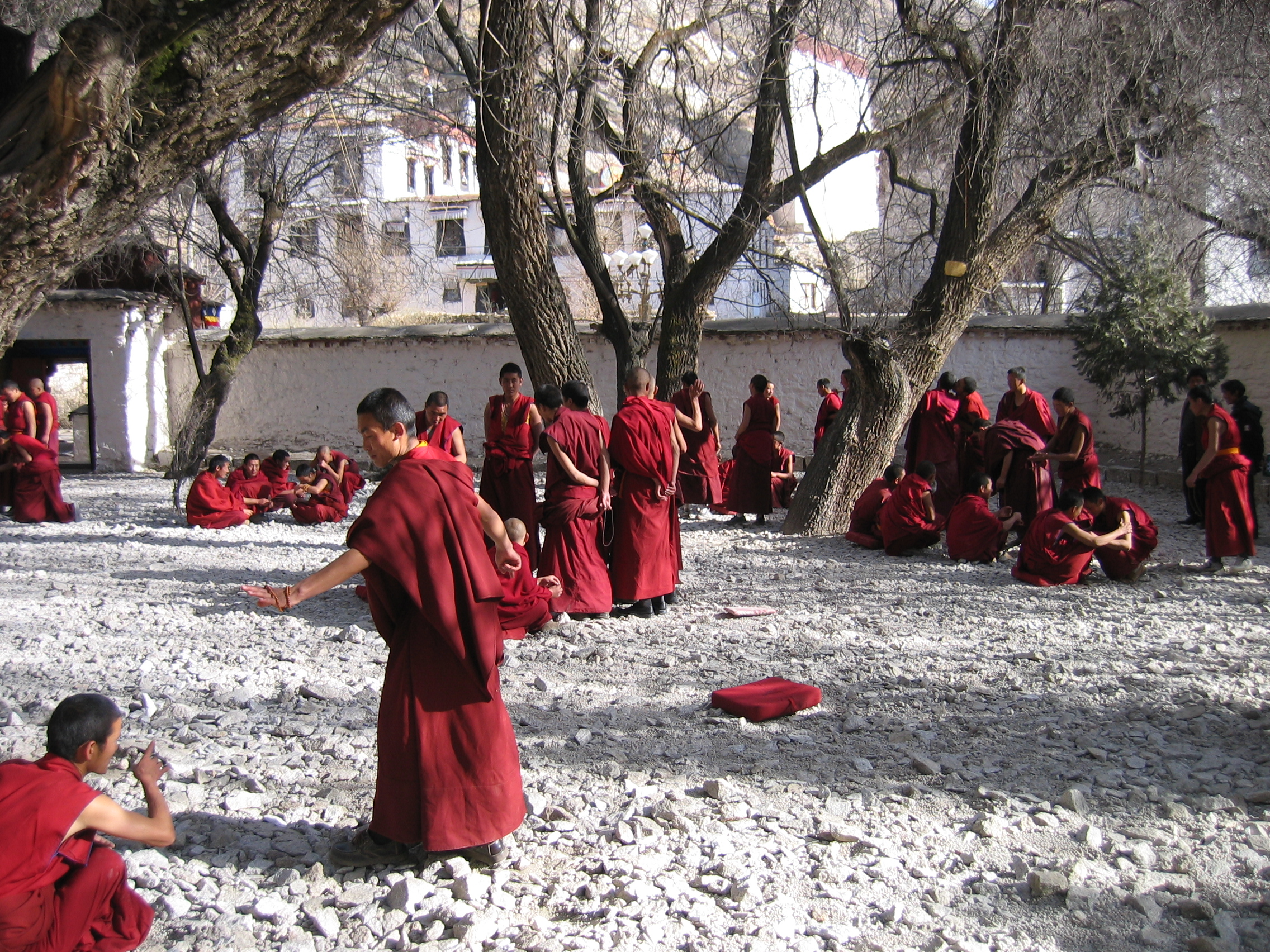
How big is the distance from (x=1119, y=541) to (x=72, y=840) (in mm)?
6101

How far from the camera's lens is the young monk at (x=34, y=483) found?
9.51 m

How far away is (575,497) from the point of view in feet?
18.4

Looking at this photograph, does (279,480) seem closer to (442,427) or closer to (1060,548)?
(442,427)

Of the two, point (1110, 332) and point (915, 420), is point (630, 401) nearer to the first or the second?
point (915, 420)

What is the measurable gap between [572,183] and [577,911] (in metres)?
7.17

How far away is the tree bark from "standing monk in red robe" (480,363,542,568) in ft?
11.6

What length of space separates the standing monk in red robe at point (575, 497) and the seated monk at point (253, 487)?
5022 millimetres

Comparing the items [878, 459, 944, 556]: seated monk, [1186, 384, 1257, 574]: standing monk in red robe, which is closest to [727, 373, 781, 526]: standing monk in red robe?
[878, 459, 944, 556]: seated monk

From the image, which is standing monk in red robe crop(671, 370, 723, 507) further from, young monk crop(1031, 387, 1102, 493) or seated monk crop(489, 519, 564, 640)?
Answer: seated monk crop(489, 519, 564, 640)

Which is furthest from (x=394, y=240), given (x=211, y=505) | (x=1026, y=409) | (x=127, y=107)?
(x=127, y=107)

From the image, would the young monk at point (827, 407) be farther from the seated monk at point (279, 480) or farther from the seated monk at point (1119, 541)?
the seated monk at point (279, 480)

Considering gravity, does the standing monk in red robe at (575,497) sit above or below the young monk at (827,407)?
below

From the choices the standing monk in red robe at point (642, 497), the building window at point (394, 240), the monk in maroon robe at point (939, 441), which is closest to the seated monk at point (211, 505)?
the standing monk in red robe at point (642, 497)

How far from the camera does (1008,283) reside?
21562mm
